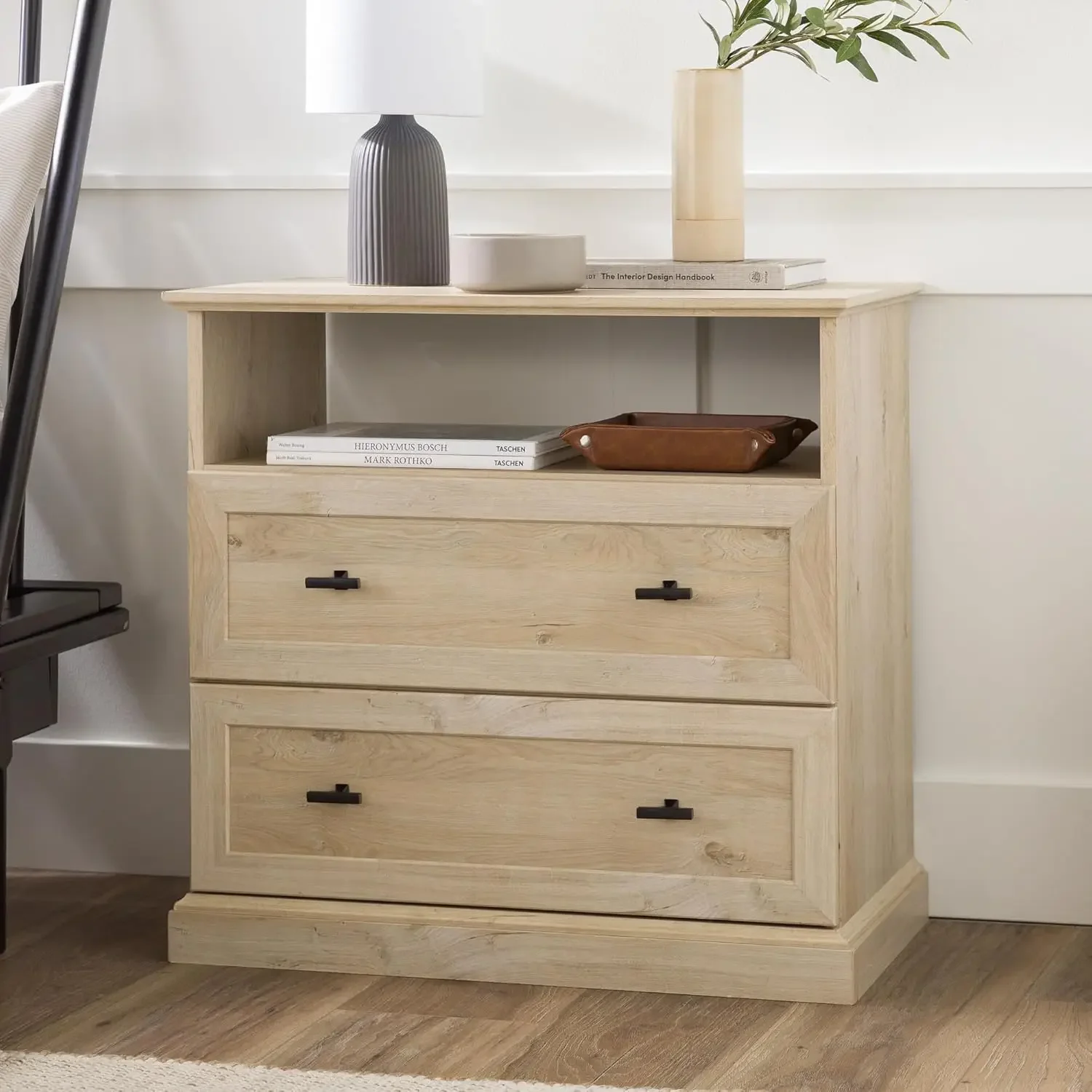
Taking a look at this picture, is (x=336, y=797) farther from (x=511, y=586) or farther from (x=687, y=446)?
(x=687, y=446)

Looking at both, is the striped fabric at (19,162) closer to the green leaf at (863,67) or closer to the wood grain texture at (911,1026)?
the green leaf at (863,67)

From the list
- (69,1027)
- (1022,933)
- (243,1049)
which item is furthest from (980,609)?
(69,1027)

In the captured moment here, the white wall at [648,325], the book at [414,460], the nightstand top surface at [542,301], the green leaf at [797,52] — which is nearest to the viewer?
the nightstand top surface at [542,301]

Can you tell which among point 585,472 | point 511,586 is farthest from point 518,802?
point 585,472

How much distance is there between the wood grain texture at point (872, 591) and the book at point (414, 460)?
32 cm

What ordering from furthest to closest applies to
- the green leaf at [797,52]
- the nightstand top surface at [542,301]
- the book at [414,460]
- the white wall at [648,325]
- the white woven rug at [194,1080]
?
the white wall at [648,325], the green leaf at [797,52], the book at [414,460], the nightstand top surface at [542,301], the white woven rug at [194,1080]

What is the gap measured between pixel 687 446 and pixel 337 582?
0.40m

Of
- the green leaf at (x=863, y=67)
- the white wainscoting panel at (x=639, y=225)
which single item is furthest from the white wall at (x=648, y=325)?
the green leaf at (x=863, y=67)

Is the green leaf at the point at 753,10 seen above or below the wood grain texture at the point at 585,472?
above

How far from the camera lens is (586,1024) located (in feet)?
5.68

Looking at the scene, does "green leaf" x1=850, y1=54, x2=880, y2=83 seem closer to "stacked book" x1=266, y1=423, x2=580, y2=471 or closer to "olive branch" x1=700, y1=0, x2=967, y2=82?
"olive branch" x1=700, y1=0, x2=967, y2=82

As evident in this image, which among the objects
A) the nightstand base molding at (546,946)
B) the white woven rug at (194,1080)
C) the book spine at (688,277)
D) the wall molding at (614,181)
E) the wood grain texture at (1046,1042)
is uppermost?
the wall molding at (614,181)

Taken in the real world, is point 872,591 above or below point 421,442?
below

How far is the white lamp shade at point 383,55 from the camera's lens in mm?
1894
